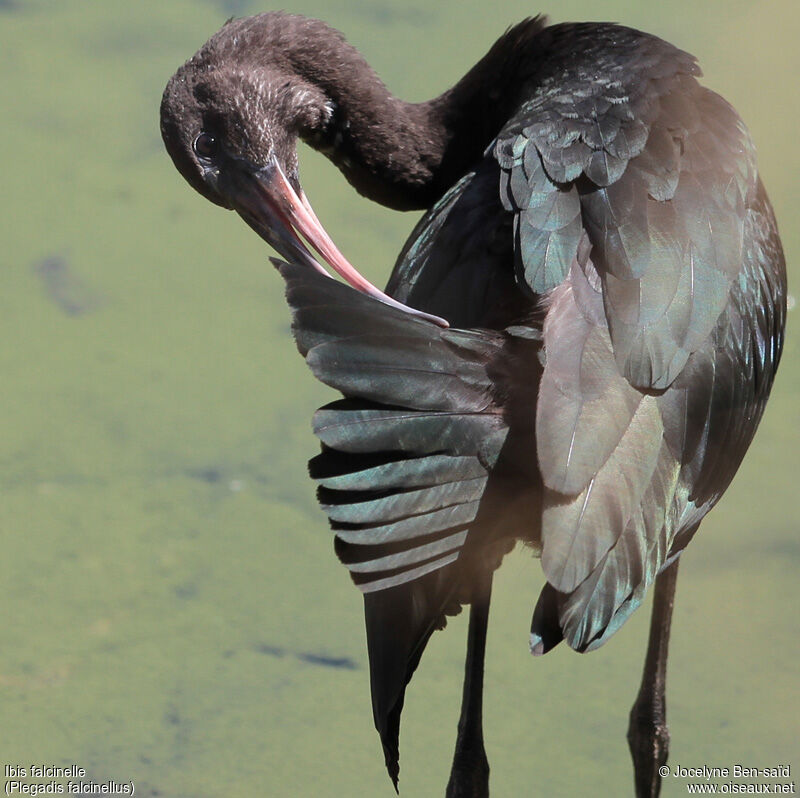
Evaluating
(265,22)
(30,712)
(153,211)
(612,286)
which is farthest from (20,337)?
(612,286)

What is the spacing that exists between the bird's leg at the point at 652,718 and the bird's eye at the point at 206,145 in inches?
56.6

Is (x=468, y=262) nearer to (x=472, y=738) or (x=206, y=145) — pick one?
(x=206, y=145)

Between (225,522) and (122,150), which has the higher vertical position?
(122,150)

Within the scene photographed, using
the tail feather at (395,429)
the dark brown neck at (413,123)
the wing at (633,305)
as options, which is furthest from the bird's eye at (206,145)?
the tail feather at (395,429)

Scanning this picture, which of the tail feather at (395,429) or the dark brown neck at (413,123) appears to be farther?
the dark brown neck at (413,123)

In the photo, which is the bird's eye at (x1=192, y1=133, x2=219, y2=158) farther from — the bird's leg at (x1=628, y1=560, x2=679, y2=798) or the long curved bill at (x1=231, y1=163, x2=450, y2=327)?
the bird's leg at (x1=628, y1=560, x2=679, y2=798)

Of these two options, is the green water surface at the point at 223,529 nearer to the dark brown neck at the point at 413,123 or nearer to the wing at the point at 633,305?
the wing at the point at 633,305

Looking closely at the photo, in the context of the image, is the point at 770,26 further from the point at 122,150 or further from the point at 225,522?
the point at 225,522

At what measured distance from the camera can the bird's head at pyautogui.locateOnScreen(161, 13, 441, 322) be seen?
3.44 meters

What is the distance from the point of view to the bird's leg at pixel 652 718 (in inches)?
148

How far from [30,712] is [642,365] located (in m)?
2.06

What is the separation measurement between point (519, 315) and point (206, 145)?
3.23 feet

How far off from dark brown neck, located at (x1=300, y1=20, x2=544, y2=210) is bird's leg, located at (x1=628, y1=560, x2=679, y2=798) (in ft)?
3.59

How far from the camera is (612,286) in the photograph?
108 inches
